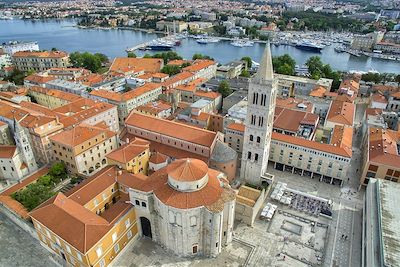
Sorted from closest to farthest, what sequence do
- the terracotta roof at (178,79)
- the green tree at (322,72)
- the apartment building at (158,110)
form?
the apartment building at (158,110) → the terracotta roof at (178,79) → the green tree at (322,72)

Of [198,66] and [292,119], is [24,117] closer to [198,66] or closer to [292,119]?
[292,119]

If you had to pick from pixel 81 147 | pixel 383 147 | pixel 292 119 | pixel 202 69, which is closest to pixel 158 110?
pixel 81 147

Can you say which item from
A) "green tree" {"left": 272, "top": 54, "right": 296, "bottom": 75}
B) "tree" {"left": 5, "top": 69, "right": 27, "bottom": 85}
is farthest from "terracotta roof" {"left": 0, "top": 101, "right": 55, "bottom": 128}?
"green tree" {"left": 272, "top": 54, "right": 296, "bottom": 75}

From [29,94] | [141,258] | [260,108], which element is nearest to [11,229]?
[141,258]

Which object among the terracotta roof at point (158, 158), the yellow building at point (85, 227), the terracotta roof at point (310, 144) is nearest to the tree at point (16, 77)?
the terracotta roof at point (158, 158)

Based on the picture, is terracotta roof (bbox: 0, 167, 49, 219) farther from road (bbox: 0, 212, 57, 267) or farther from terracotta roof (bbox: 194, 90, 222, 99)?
terracotta roof (bbox: 194, 90, 222, 99)

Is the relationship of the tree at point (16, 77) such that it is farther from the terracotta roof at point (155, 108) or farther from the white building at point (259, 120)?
the white building at point (259, 120)

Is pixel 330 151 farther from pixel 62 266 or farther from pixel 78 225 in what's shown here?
pixel 62 266
